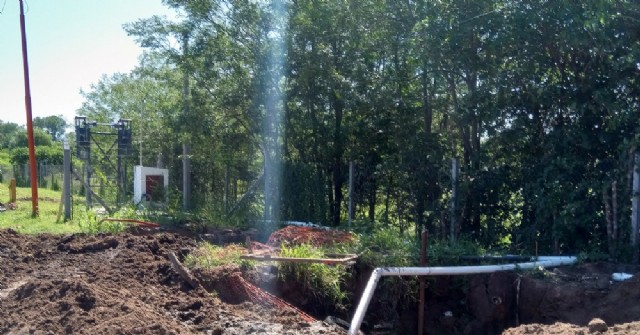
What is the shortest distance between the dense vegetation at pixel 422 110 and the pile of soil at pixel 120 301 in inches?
178

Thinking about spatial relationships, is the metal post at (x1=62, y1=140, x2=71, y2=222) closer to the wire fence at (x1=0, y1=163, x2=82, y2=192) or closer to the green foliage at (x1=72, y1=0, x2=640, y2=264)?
the green foliage at (x1=72, y1=0, x2=640, y2=264)

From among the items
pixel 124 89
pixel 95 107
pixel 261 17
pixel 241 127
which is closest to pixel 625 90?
pixel 261 17

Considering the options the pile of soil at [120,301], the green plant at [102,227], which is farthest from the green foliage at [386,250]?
the green plant at [102,227]

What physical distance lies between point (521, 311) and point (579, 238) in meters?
2.00

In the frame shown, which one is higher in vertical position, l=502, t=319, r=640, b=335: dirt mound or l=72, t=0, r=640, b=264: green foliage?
l=72, t=0, r=640, b=264: green foliage

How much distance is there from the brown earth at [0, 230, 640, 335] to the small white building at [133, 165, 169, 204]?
6.54m

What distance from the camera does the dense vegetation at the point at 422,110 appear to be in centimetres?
1014

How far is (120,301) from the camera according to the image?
755cm

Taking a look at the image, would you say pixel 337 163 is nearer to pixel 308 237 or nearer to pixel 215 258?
pixel 308 237

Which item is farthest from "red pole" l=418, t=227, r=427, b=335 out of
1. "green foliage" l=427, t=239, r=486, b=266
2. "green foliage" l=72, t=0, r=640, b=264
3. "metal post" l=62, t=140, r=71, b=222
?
"metal post" l=62, t=140, r=71, b=222

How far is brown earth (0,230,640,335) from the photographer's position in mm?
6977

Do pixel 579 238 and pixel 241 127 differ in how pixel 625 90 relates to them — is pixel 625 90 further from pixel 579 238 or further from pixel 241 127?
pixel 241 127

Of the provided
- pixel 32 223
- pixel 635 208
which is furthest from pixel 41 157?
pixel 635 208

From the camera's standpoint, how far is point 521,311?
894 cm
